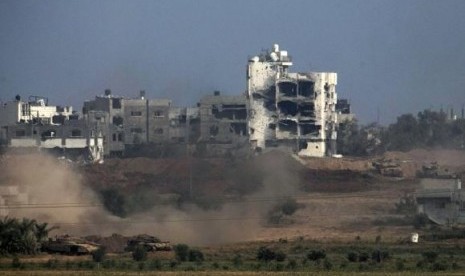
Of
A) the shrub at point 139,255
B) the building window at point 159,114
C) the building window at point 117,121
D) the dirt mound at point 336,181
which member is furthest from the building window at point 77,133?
the shrub at point 139,255

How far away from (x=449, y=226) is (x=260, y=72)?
4267 cm

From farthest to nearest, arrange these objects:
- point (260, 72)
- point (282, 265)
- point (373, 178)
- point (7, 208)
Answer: point (260, 72) < point (373, 178) < point (7, 208) < point (282, 265)

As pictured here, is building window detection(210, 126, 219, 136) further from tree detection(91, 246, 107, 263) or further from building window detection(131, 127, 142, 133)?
tree detection(91, 246, 107, 263)

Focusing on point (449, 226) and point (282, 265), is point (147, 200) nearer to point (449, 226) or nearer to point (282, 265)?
point (449, 226)

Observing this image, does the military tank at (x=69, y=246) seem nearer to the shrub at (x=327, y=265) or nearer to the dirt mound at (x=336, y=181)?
the shrub at (x=327, y=265)

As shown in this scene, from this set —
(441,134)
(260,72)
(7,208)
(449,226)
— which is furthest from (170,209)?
(441,134)

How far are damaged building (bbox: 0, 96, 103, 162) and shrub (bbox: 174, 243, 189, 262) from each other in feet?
134

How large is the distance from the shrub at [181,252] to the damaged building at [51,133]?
40772 millimetres

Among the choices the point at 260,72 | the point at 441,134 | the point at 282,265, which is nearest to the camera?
the point at 282,265

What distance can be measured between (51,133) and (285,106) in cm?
1773

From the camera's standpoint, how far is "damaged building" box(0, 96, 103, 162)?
368 ft

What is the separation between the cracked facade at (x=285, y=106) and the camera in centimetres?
11944

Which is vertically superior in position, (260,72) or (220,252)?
(260,72)

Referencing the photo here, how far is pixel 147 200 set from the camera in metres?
79.6
